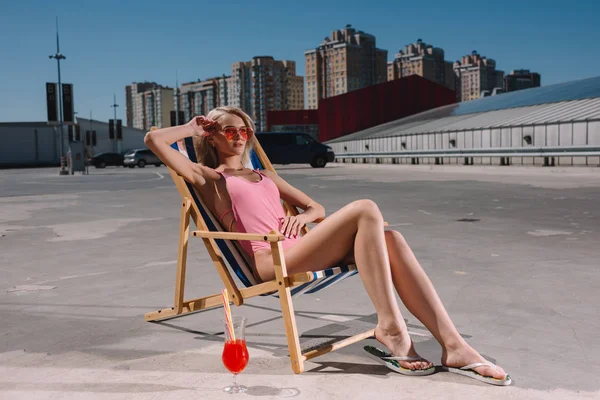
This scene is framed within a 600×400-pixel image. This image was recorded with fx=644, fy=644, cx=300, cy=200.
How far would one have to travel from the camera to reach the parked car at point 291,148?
34375mm

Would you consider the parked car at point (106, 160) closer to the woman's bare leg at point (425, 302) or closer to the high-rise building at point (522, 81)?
the woman's bare leg at point (425, 302)

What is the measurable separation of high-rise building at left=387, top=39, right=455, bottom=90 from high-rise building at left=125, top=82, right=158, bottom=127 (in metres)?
70.9

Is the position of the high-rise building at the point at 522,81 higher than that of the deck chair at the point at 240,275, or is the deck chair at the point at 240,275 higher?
the high-rise building at the point at 522,81

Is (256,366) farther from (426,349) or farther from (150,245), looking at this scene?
(150,245)

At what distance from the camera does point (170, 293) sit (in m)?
4.96

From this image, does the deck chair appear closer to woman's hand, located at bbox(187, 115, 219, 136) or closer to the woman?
the woman

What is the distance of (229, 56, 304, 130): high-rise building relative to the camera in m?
124

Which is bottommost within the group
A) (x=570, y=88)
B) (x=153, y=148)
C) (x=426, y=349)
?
(x=426, y=349)

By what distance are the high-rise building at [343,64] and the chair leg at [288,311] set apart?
4388 inches

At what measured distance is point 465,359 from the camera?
3047mm

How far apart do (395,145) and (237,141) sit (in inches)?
1295

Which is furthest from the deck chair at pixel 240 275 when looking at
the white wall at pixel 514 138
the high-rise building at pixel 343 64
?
the high-rise building at pixel 343 64

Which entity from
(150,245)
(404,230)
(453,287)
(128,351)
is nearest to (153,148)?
(128,351)

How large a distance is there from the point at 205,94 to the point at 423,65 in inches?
1829
